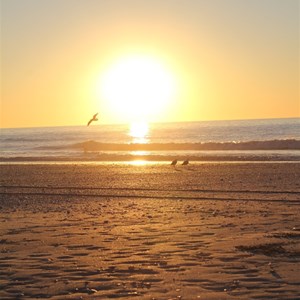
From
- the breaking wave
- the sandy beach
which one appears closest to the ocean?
the breaking wave

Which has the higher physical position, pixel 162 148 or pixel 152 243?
pixel 162 148

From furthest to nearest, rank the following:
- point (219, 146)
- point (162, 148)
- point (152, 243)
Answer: point (162, 148), point (219, 146), point (152, 243)

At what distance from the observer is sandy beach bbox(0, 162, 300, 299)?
6.97 meters

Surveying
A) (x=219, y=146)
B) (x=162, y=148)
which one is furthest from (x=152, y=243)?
(x=162, y=148)

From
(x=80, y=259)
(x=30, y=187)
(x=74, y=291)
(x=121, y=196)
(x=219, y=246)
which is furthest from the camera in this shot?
(x=30, y=187)

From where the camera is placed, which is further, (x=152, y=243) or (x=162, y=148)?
(x=162, y=148)

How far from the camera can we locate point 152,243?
938cm

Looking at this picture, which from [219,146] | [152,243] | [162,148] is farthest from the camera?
[162,148]

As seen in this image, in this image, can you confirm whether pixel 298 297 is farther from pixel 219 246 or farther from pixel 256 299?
pixel 219 246

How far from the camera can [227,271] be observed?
7566mm

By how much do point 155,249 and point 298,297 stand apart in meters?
2.90

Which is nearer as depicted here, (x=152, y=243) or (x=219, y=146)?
(x=152, y=243)

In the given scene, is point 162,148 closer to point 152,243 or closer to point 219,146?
point 219,146

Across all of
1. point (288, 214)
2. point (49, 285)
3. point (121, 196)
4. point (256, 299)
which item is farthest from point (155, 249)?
point (121, 196)
